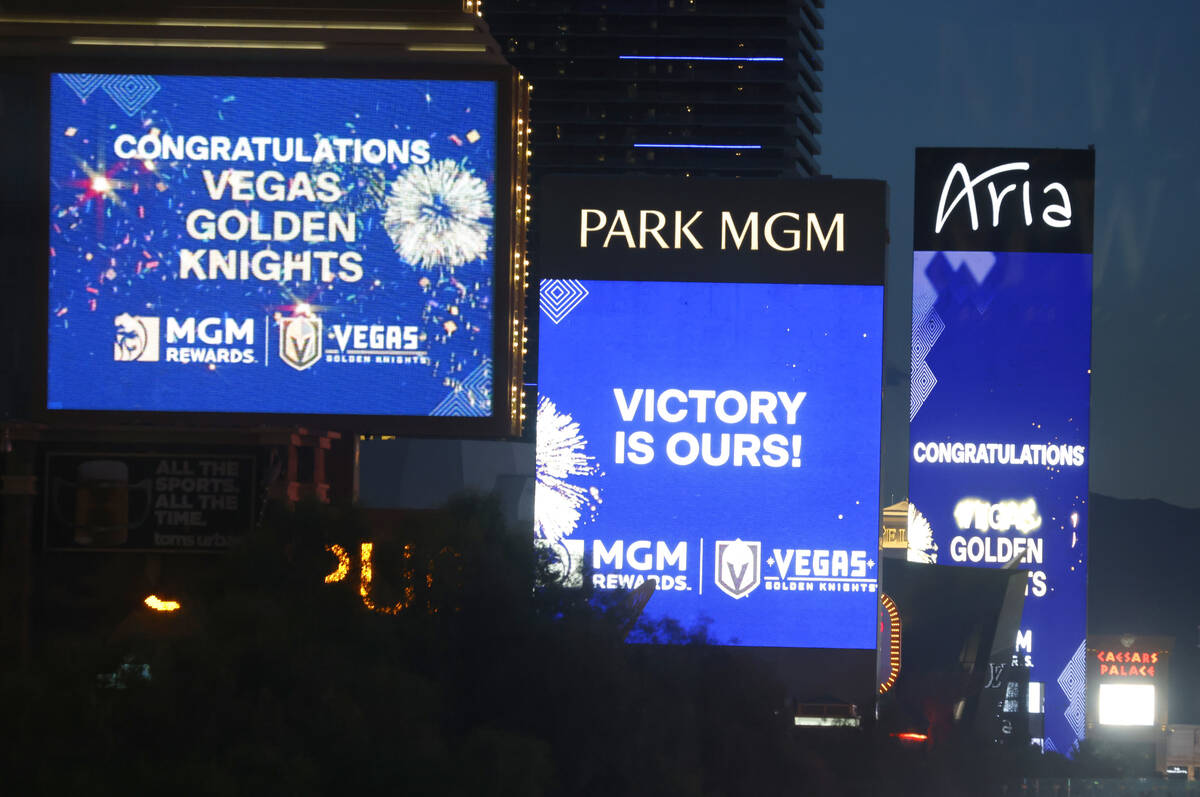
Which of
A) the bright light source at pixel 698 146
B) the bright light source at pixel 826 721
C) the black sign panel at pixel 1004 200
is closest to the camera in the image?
the bright light source at pixel 826 721

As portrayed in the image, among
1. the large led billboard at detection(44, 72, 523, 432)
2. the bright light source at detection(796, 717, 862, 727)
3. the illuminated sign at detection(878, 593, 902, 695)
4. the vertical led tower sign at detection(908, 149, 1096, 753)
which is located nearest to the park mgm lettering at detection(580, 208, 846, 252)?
the large led billboard at detection(44, 72, 523, 432)

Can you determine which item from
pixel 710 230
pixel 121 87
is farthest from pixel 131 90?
pixel 710 230

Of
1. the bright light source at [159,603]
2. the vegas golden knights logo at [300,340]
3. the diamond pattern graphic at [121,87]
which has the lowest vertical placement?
the bright light source at [159,603]

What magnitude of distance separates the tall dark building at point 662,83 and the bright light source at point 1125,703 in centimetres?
5960

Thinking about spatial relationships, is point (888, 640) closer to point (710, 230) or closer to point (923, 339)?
point (710, 230)

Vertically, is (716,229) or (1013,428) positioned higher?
(716,229)

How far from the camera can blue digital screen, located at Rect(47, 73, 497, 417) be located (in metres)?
32.4

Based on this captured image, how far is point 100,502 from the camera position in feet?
95.3

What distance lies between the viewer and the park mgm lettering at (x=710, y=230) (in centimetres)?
4178

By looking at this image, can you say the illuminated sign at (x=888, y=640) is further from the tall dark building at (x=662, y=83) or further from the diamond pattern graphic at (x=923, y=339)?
the tall dark building at (x=662, y=83)

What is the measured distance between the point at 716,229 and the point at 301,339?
42.7ft

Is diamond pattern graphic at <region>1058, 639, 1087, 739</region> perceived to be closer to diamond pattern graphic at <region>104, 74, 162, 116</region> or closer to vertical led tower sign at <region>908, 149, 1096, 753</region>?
vertical led tower sign at <region>908, 149, 1096, 753</region>

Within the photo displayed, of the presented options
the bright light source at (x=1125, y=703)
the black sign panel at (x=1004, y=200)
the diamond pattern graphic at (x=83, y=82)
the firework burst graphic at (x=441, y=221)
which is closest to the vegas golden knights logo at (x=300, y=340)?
the firework burst graphic at (x=441, y=221)

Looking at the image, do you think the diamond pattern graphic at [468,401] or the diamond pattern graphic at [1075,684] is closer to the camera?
the diamond pattern graphic at [468,401]
